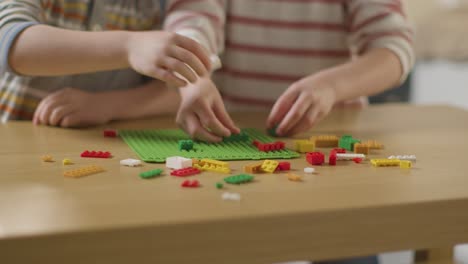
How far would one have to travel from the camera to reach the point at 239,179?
22.1 inches

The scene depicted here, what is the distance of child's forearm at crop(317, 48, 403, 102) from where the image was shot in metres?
0.91

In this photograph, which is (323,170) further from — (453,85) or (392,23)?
(453,85)

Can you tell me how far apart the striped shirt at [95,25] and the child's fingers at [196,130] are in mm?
184

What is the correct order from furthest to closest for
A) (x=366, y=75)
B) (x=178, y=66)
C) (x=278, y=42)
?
(x=278, y=42)
(x=366, y=75)
(x=178, y=66)

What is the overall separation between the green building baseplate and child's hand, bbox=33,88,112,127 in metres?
0.08

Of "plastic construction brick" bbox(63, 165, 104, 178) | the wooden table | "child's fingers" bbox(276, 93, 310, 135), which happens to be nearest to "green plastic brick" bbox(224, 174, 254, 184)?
the wooden table

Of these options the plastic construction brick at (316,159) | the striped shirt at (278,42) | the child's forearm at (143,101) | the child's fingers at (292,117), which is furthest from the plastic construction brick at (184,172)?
the striped shirt at (278,42)

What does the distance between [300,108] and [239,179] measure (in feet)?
0.89

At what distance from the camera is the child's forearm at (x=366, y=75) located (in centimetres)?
91

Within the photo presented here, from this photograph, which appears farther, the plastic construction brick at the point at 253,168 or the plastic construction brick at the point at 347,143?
the plastic construction brick at the point at 347,143

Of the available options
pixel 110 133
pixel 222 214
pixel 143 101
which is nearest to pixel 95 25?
pixel 143 101

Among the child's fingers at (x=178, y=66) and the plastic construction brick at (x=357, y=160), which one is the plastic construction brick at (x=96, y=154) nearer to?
the child's fingers at (x=178, y=66)

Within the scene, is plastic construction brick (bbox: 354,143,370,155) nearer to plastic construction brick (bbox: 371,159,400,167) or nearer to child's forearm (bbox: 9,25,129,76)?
plastic construction brick (bbox: 371,159,400,167)

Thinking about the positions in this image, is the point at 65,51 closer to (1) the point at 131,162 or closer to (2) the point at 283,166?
(1) the point at 131,162
